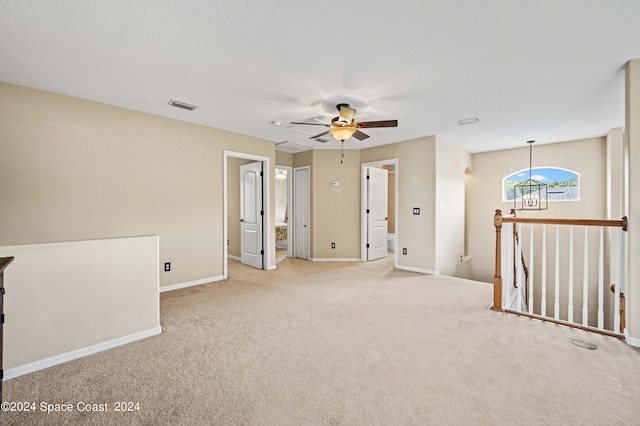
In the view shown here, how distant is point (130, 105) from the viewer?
356 centimetres

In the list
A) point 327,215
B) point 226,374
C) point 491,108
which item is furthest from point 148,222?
point 491,108

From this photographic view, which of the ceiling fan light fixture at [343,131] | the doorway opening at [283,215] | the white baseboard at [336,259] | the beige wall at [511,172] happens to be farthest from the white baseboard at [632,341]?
the doorway opening at [283,215]

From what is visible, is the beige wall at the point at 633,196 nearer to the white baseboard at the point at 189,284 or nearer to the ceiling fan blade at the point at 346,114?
the ceiling fan blade at the point at 346,114

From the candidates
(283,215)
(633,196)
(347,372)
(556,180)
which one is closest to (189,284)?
(347,372)

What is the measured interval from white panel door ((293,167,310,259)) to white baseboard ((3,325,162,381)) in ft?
13.1

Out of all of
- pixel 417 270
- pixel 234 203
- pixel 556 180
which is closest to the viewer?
pixel 417 270

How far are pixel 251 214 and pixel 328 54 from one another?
3.81 meters

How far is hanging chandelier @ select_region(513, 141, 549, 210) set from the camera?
19.5ft

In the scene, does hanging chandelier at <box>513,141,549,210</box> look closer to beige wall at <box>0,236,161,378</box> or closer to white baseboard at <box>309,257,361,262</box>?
white baseboard at <box>309,257,361,262</box>

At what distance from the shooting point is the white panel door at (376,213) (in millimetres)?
6277

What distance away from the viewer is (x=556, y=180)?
5.79 metres

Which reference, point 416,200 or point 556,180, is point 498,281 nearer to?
point 416,200

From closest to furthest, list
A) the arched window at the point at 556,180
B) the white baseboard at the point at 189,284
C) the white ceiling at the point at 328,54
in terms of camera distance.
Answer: the white ceiling at the point at 328,54
the white baseboard at the point at 189,284
the arched window at the point at 556,180

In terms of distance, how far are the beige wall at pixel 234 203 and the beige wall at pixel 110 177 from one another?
63.1 inches
